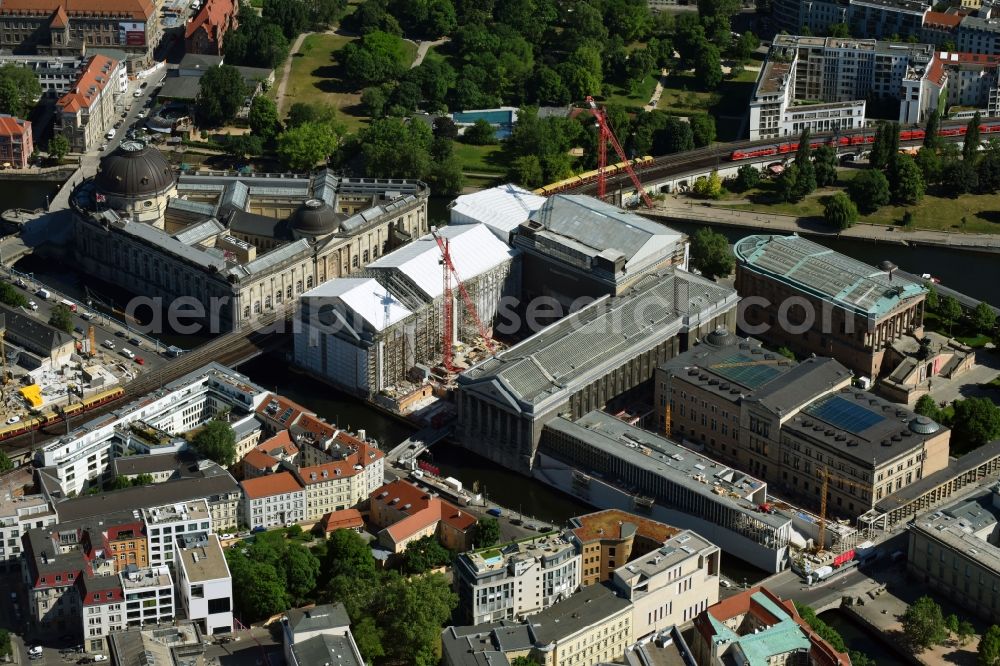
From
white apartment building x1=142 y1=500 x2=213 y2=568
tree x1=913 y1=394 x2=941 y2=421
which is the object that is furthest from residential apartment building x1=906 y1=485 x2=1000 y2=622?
white apartment building x1=142 y1=500 x2=213 y2=568

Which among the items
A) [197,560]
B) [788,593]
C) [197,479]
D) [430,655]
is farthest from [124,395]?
[788,593]

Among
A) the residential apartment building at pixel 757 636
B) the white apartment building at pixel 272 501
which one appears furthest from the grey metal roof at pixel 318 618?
the residential apartment building at pixel 757 636

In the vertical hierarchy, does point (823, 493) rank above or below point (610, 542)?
below

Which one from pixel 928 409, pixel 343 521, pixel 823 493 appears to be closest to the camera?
pixel 343 521

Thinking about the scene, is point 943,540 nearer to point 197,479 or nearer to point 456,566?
point 456,566

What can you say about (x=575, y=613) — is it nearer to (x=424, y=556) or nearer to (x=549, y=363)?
(x=424, y=556)

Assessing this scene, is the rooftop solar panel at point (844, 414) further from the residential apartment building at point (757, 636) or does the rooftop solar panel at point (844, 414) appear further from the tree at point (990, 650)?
the tree at point (990, 650)

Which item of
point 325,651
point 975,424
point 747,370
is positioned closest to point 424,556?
point 325,651
